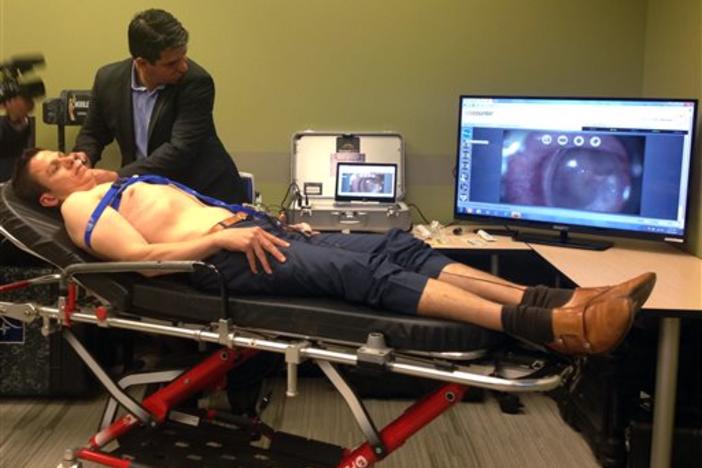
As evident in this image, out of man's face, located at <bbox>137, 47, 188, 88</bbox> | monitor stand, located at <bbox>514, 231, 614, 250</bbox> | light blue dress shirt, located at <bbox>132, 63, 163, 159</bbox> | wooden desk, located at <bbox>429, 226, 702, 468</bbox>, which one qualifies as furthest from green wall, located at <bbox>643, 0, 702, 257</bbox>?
light blue dress shirt, located at <bbox>132, 63, 163, 159</bbox>

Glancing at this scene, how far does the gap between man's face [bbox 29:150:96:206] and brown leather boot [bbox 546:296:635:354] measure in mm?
1523

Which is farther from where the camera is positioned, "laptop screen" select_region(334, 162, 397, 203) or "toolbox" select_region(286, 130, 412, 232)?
"laptop screen" select_region(334, 162, 397, 203)

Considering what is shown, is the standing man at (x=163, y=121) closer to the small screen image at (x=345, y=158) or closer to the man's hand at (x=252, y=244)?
the small screen image at (x=345, y=158)

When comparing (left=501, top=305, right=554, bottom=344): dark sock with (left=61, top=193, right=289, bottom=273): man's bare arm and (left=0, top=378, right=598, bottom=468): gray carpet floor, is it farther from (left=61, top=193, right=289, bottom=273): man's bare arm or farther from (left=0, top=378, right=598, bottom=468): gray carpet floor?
(left=0, top=378, right=598, bottom=468): gray carpet floor

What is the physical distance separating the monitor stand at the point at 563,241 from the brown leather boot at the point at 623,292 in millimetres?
1161

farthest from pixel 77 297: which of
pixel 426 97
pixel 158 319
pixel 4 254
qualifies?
pixel 426 97

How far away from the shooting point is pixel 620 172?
2777 mm

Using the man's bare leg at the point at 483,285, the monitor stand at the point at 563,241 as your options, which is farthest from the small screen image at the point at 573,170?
the man's bare leg at the point at 483,285

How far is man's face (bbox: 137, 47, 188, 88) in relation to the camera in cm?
254

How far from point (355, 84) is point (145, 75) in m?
1.06

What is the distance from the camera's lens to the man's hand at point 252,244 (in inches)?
74.5

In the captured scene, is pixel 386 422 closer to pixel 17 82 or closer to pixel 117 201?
pixel 117 201

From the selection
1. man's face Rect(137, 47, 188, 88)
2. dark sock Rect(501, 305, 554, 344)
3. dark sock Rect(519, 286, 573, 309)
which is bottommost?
dark sock Rect(501, 305, 554, 344)

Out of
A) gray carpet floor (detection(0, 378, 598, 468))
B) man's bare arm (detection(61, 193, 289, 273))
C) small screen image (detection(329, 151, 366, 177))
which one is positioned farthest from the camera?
small screen image (detection(329, 151, 366, 177))
